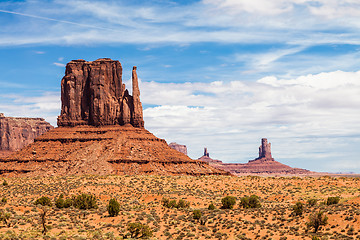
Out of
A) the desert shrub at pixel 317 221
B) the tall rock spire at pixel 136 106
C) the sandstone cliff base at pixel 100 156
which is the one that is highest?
the tall rock spire at pixel 136 106

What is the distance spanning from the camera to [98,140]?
116 meters

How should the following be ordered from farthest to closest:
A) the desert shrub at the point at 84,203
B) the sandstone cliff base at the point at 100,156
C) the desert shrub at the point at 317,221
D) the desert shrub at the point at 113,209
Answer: the sandstone cliff base at the point at 100,156 → the desert shrub at the point at 84,203 → the desert shrub at the point at 113,209 → the desert shrub at the point at 317,221

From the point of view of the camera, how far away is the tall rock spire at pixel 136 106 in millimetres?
124938

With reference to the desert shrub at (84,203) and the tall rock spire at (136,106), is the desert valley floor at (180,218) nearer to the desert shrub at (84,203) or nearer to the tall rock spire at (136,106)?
the desert shrub at (84,203)

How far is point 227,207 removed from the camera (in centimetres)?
5856

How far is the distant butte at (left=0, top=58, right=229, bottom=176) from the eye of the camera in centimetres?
10475

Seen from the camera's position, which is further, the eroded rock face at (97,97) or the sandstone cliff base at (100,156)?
the eroded rock face at (97,97)

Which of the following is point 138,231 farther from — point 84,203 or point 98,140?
point 98,140

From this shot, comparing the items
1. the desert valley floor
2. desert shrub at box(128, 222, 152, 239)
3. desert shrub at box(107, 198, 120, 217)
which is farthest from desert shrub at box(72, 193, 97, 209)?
desert shrub at box(128, 222, 152, 239)

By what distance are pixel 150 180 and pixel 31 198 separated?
2957 centimetres

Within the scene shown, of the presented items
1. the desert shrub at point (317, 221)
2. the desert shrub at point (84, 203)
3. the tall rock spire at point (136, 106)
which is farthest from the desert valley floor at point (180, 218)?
the tall rock spire at point (136, 106)

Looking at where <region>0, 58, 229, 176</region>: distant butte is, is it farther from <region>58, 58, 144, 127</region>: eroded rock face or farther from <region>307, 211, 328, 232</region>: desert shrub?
<region>307, 211, 328, 232</region>: desert shrub

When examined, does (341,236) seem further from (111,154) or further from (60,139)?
(60,139)

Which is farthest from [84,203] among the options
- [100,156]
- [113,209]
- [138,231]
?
[100,156]
